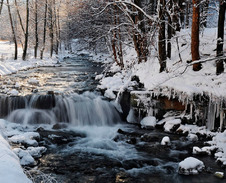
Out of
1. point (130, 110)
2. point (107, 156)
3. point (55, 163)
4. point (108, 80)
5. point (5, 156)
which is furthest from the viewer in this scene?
point (108, 80)

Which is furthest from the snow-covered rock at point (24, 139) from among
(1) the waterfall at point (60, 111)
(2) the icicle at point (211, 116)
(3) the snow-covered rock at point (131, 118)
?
(2) the icicle at point (211, 116)

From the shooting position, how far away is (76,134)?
9.29 meters

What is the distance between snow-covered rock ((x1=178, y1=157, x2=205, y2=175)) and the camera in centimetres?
624

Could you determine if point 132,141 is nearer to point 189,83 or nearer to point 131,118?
point 131,118

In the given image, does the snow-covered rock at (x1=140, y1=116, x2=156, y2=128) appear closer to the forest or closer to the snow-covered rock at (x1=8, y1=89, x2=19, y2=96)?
the forest

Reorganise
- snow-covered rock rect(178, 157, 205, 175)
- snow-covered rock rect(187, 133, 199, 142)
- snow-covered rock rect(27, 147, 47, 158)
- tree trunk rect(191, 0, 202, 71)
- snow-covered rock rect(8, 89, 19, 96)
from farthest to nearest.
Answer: snow-covered rock rect(8, 89, 19, 96), tree trunk rect(191, 0, 202, 71), snow-covered rock rect(187, 133, 199, 142), snow-covered rock rect(27, 147, 47, 158), snow-covered rock rect(178, 157, 205, 175)

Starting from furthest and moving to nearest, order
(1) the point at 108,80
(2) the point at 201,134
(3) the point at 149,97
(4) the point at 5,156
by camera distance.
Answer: (1) the point at 108,80, (3) the point at 149,97, (2) the point at 201,134, (4) the point at 5,156

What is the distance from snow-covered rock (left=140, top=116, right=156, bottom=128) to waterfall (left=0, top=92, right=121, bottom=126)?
1179mm

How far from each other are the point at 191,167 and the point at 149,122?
3591mm

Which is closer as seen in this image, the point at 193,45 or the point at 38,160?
the point at 38,160

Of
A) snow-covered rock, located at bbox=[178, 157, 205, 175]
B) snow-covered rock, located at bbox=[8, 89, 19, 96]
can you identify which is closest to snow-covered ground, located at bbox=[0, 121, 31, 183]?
snow-covered rock, located at bbox=[178, 157, 205, 175]

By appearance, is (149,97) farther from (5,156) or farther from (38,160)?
(5,156)

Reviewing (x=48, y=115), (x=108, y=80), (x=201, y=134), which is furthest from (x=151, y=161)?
(x=108, y=80)

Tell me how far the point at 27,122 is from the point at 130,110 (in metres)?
4.22
